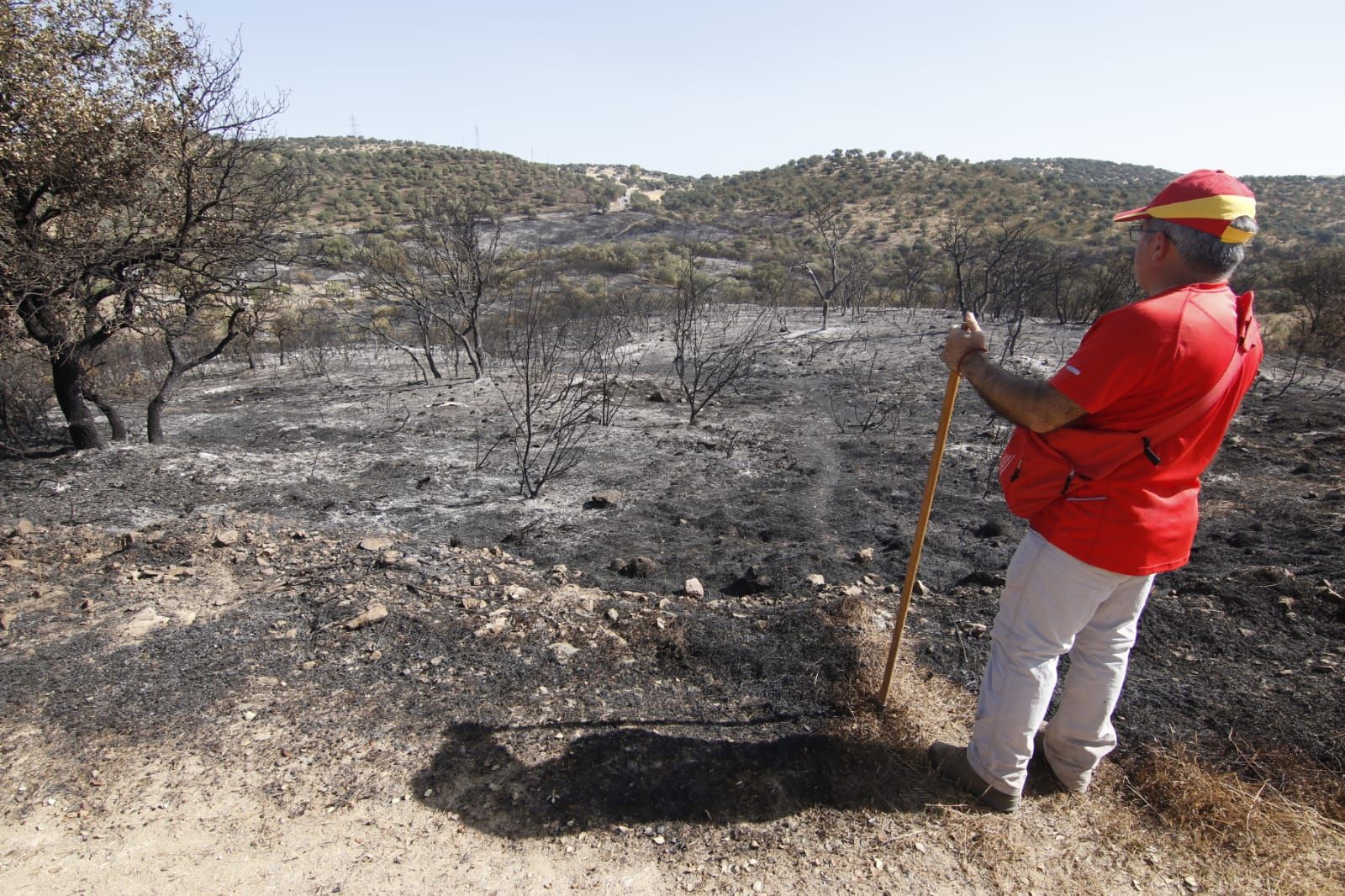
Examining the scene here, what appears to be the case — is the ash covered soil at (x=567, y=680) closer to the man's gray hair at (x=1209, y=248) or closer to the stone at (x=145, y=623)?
the stone at (x=145, y=623)

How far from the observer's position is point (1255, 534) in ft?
14.3

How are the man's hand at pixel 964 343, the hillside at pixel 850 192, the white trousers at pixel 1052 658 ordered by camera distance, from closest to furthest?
1. the white trousers at pixel 1052 658
2. the man's hand at pixel 964 343
3. the hillside at pixel 850 192

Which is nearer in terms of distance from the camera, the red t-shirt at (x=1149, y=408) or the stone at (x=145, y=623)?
the red t-shirt at (x=1149, y=408)

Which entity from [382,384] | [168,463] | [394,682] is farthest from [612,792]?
[382,384]

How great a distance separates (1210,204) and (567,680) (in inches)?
101

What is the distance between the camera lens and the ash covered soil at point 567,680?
6.55ft

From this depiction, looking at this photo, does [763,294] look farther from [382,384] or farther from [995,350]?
[382,384]

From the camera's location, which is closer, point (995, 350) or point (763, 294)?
point (995, 350)

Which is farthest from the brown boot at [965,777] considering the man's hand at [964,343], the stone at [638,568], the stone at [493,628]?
the stone at [638,568]

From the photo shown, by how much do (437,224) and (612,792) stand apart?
10025 millimetres

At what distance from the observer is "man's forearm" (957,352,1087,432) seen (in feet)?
5.34

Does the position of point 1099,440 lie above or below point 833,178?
below

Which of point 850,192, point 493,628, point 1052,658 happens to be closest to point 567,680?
point 493,628

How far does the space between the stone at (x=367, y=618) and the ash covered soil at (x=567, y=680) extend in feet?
0.04
